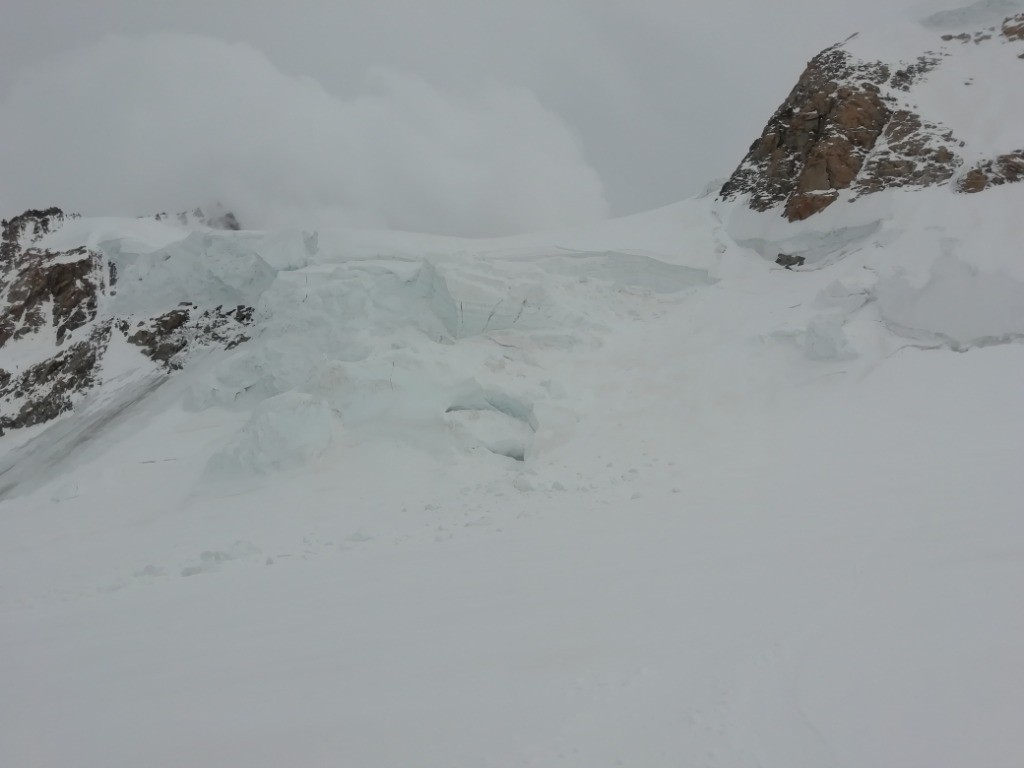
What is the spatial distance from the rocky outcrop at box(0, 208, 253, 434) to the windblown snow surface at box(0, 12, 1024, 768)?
117 centimetres

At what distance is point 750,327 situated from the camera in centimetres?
1427

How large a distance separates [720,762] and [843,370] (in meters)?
11.2

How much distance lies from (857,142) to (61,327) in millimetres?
34309

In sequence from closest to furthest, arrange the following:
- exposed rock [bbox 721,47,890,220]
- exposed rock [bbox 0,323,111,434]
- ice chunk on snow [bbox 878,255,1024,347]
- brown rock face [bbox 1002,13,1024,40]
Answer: ice chunk on snow [bbox 878,255,1024,347] < exposed rock [bbox 721,47,890,220] < exposed rock [bbox 0,323,111,434] < brown rock face [bbox 1002,13,1024,40]

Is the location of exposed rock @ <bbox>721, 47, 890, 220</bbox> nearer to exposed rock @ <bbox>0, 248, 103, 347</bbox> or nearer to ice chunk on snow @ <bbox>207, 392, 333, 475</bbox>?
ice chunk on snow @ <bbox>207, 392, 333, 475</bbox>

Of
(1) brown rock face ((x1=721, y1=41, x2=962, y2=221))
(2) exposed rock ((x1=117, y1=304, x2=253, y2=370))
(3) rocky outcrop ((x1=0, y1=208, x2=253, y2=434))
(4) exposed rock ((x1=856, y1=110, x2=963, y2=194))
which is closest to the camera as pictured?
(4) exposed rock ((x1=856, y1=110, x2=963, y2=194))

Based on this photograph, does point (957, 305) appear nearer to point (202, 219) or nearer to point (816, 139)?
point (816, 139)

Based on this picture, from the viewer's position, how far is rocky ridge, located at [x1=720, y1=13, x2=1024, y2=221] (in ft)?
58.2

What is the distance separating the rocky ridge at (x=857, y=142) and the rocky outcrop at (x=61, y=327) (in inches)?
768

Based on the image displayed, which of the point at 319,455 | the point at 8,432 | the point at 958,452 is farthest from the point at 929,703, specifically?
the point at 8,432

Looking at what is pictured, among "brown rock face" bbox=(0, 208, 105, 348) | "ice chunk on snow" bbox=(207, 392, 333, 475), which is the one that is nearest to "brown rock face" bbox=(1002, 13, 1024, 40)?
"ice chunk on snow" bbox=(207, 392, 333, 475)

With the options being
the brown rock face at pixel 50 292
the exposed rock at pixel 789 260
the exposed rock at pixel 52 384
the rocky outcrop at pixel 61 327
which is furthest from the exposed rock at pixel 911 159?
the brown rock face at pixel 50 292

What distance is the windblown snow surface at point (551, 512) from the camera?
2.89 metres

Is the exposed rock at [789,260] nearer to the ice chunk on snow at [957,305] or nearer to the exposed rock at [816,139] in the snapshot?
the exposed rock at [816,139]
